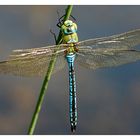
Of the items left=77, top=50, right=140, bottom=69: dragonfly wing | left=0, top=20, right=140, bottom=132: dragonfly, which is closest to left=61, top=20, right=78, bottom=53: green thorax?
left=0, top=20, right=140, bottom=132: dragonfly

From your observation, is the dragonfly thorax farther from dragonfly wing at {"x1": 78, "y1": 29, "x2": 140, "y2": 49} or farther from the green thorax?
dragonfly wing at {"x1": 78, "y1": 29, "x2": 140, "y2": 49}

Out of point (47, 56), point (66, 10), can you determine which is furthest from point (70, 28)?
point (66, 10)

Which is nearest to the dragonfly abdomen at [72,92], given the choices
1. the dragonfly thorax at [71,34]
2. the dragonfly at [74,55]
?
the dragonfly at [74,55]

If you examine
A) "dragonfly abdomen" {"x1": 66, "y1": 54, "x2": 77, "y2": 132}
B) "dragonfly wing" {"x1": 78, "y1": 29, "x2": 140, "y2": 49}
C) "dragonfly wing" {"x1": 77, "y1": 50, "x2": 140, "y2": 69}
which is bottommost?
"dragonfly abdomen" {"x1": 66, "y1": 54, "x2": 77, "y2": 132}

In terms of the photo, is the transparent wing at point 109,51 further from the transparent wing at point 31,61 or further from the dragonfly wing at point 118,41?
the transparent wing at point 31,61

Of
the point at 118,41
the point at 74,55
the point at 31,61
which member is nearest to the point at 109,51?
the point at 118,41
